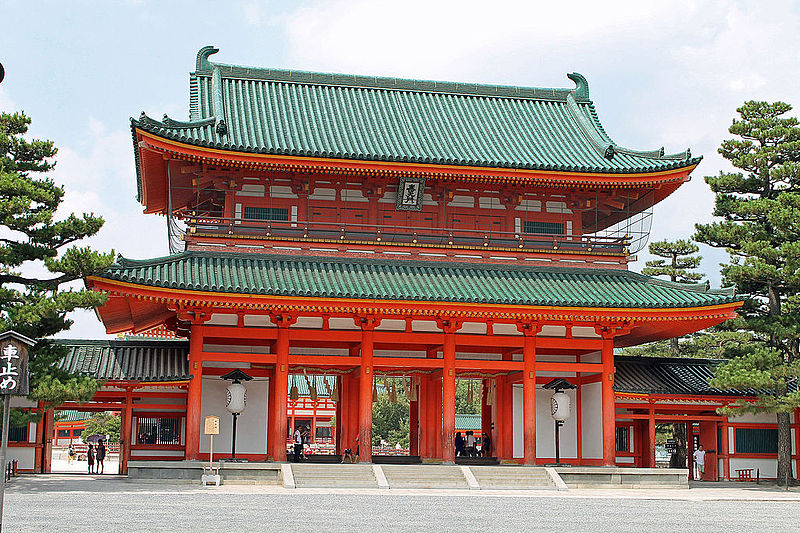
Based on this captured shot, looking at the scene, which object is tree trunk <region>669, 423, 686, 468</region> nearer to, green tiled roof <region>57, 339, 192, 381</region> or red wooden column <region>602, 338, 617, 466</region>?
red wooden column <region>602, 338, 617, 466</region>

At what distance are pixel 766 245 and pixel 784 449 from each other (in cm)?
684

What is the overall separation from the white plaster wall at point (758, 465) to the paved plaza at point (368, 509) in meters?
5.93

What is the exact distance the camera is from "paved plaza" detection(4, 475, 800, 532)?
Answer: 16344mm

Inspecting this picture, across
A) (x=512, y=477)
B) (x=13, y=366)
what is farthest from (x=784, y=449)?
(x=13, y=366)

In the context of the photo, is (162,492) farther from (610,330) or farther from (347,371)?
(610,330)

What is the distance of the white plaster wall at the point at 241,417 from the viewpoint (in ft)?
90.0

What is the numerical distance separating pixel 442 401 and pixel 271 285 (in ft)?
22.0

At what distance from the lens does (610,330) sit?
28.1m

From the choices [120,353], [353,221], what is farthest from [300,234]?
[120,353]

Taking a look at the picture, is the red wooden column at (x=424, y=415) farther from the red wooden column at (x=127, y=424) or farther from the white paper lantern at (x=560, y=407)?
the red wooden column at (x=127, y=424)

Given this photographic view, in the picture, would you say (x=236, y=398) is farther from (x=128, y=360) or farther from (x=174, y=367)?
(x=128, y=360)

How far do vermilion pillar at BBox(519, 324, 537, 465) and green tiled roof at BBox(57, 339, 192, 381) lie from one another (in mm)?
10079

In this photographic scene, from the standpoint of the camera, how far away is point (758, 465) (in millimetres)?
31125

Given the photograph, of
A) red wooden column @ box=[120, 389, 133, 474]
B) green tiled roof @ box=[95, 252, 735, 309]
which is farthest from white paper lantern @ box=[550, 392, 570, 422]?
red wooden column @ box=[120, 389, 133, 474]
